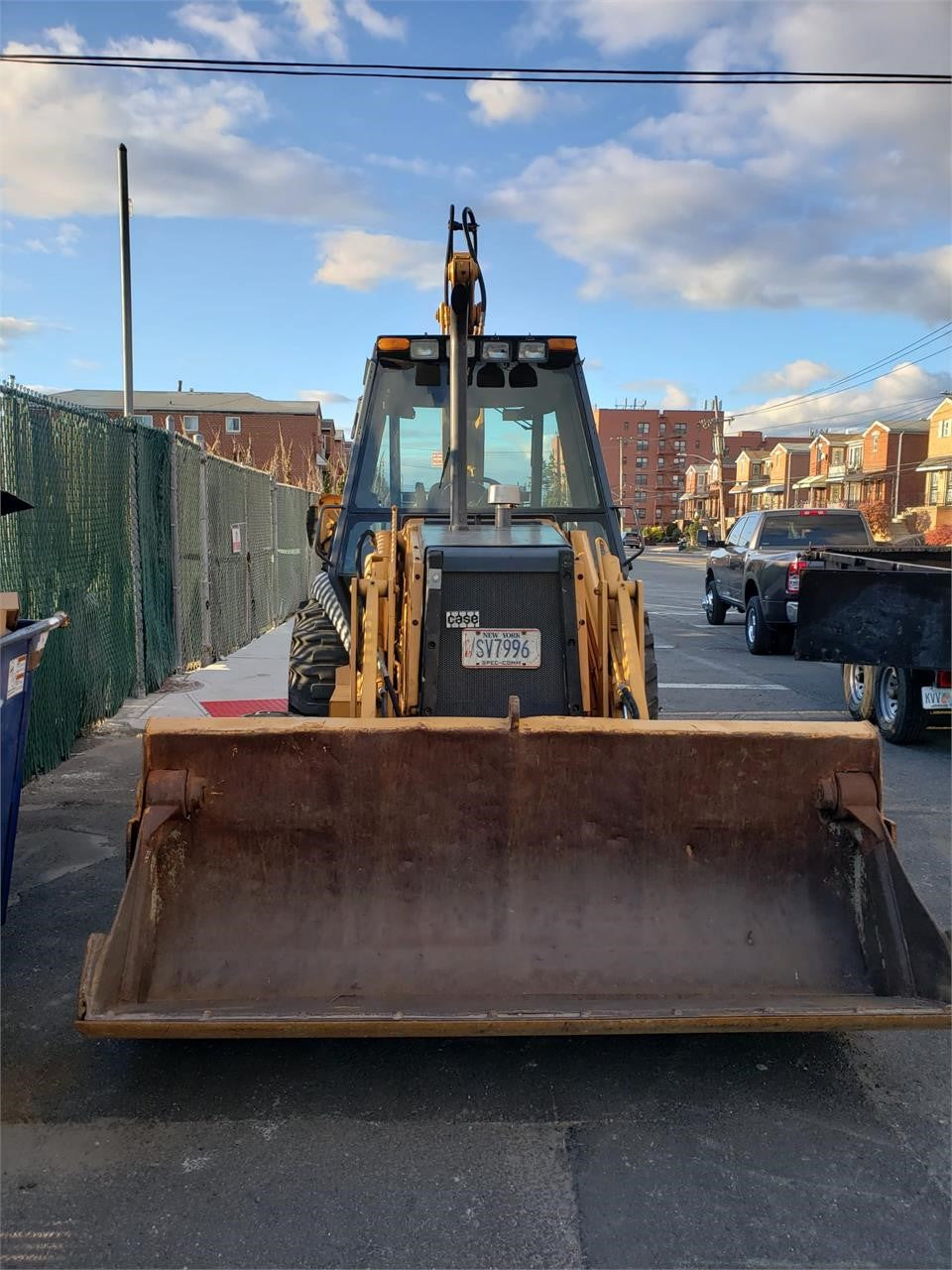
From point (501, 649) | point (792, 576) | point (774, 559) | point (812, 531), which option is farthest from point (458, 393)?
point (812, 531)

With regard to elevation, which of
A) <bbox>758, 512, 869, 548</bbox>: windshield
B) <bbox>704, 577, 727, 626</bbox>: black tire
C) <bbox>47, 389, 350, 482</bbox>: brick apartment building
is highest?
<bbox>47, 389, 350, 482</bbox>: brick apartment building

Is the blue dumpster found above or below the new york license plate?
above

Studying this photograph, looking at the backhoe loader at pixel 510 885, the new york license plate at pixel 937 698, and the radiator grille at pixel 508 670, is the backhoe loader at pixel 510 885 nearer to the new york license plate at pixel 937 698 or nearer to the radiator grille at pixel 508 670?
the radiator grille at pixel 508 670

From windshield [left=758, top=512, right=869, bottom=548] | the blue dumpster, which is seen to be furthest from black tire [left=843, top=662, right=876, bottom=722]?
the blue dumpster

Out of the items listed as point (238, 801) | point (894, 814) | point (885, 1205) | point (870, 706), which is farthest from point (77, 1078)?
point (870, 706)

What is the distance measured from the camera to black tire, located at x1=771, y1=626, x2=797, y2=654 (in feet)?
42.4

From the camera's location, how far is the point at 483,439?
5.61 metres

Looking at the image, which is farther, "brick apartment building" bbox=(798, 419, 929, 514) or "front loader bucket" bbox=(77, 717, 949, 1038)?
"brick apartment building" bbox=(798, 419, 929, 514)

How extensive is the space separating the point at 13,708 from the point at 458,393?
233cm

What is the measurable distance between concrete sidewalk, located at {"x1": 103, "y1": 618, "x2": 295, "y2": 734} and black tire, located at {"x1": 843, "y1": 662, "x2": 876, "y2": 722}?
16.6 feet

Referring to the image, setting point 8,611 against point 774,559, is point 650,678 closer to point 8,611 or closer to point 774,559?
point 8,611

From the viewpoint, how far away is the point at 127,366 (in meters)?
12.3

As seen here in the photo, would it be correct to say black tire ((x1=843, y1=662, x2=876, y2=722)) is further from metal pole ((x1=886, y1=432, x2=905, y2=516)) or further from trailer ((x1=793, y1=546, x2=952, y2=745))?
metal pole ((x1=886, y1=432, x2=905, y2=516))

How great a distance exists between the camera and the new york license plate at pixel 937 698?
24.8 ft
